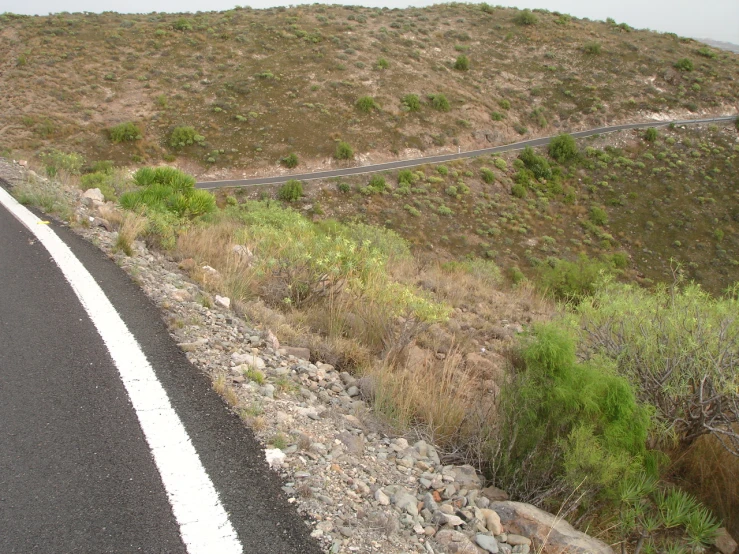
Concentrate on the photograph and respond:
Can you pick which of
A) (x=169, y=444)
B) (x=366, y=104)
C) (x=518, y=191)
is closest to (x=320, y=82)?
(x=366, y=104)

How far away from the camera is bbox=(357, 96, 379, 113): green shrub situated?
41875mm

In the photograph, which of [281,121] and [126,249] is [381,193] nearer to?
[281,121]

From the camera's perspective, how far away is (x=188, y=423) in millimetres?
3104

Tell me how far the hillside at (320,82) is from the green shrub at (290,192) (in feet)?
13.3

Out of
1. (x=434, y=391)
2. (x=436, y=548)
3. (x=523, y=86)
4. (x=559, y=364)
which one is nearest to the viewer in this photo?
(x=436, y=548)

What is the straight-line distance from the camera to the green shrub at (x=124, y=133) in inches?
1355

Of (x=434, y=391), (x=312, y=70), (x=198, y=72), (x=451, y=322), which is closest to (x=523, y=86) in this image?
(x=312, y=70)

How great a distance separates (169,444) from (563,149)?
43704 mm

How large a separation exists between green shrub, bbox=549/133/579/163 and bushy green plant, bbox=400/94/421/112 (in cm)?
1135

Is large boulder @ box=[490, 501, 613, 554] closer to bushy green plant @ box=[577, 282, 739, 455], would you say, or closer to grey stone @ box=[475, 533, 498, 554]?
grey stone @ box=[475, 533, 498, 554]

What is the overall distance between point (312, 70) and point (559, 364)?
46410mm

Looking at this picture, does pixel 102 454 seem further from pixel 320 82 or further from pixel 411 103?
pixel 320 82

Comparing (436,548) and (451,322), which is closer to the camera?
(436,548)

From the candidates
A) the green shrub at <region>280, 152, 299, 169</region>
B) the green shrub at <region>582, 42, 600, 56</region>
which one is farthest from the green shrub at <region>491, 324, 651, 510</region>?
the green shrub at <region>582, 42, 600, 56</region>
